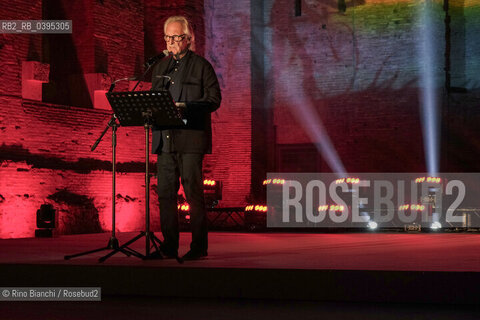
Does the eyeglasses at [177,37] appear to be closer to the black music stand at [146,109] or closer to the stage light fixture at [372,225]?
the black music stand at [146,109]

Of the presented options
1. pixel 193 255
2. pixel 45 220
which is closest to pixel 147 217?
pixel 193 255

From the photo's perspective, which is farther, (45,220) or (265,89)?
(265,89)

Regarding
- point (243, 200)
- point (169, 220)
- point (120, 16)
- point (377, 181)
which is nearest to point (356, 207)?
point (377, 181)

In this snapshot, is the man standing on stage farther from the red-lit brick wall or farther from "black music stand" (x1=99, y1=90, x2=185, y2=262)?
the red-lit brick wall

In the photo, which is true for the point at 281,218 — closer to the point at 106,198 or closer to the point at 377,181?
the point at 377,181

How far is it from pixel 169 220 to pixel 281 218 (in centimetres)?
738

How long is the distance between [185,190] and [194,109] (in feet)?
2.02

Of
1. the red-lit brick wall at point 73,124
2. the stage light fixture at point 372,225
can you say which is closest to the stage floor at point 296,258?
the red-lit brick wall at point 73,124

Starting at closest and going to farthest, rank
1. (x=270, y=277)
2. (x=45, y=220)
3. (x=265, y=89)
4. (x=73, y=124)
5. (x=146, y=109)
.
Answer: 1. (x=270, y=277)
2. (x=146, y=109)
3. (x=45, y=220)
4. (x=73, y=124)
5. (x=265, y=89)

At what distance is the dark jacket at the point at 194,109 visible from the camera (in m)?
5.68

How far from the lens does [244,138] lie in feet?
45.4

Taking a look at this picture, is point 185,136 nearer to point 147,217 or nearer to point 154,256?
point 147,217

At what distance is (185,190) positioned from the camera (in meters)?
5.80

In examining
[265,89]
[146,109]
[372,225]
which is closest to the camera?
[146,109]
